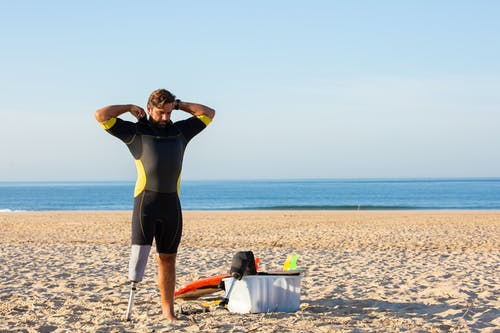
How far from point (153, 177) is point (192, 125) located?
61 centimetres

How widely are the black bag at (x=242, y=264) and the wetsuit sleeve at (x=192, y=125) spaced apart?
118 cm

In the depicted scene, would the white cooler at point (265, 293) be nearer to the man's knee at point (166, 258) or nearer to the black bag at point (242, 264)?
the black bag at point (242, 264)

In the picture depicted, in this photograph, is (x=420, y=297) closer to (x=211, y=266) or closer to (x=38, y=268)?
(x=211, y=266)

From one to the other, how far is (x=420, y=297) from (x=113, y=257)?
5867mm

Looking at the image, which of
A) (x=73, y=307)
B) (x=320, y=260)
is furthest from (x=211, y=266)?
(x=73, y=307)

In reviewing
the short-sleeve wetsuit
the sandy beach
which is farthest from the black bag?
the short-sleeve wetsuit

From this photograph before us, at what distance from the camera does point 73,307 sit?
6.20 meters

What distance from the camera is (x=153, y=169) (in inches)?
195

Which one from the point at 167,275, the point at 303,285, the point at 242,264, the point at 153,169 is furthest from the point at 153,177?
the point at 303,285

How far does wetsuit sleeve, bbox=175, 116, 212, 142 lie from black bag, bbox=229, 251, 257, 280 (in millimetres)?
1181

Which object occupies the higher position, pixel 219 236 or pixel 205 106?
pixel 205 106

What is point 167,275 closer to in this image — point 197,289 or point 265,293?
point 265,293

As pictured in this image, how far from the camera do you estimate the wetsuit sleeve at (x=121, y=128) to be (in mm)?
4910

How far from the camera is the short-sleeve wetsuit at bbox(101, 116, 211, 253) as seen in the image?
4957mm
